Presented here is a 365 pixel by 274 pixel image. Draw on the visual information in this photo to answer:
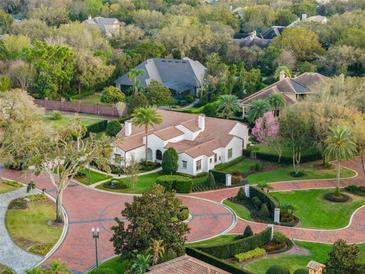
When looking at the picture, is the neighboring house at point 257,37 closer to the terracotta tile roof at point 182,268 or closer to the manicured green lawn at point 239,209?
the manicured green lawn at point 239,209

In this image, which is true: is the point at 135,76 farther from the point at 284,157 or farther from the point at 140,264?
the point at 140,264

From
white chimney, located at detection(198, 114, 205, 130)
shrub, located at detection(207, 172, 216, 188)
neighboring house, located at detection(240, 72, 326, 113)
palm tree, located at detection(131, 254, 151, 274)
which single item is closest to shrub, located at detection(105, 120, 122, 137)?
white chimney, located at detection(198, 114, 205, 130)

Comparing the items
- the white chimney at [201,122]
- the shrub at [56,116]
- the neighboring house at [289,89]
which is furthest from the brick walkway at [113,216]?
the shrub at [56,116]

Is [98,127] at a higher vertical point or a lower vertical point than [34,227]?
higher

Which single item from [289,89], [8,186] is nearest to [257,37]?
[289,89]

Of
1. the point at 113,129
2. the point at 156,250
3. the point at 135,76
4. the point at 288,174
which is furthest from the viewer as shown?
the point at 135,76

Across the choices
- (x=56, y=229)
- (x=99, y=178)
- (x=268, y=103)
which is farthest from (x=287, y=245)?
(x=268, y=103)
